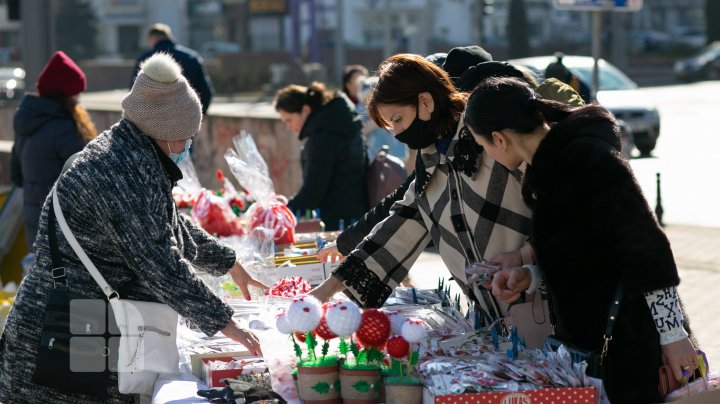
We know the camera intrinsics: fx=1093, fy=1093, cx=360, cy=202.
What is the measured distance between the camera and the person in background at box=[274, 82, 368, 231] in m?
6.82

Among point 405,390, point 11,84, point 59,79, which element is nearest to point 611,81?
point 59,79

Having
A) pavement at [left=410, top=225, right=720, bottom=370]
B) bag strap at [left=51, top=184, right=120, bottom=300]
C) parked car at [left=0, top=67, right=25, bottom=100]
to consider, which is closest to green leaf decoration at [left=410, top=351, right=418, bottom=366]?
bag strap at [left=51, top=184, right=120, bottom=300]

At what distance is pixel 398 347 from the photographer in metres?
3.08

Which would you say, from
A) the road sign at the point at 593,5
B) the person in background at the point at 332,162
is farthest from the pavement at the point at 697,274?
the road sign at the point at 593,5

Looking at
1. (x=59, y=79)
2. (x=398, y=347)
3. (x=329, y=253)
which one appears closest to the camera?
(x=398, y=347)

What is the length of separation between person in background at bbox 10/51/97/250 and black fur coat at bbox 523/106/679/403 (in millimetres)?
4306

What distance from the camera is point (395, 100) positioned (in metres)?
3.63

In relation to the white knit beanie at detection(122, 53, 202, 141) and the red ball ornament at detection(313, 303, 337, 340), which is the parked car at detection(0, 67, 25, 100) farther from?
the red ball ornament at detection(313, 303, 337, 340)

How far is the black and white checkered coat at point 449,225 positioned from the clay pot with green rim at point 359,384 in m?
0.74

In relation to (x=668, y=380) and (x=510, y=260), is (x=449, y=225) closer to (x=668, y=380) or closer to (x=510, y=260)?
(x=510, y=260)

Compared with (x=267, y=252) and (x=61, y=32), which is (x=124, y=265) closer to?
(x=267, y=252)

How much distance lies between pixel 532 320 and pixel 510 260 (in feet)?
0.67

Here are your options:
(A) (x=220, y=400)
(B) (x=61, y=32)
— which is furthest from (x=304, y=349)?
(B) (x=61, y=32)

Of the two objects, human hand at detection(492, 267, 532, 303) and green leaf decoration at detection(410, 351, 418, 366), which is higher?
human hand at detection(492, 267, 532, 303)
